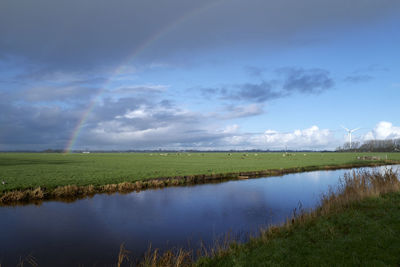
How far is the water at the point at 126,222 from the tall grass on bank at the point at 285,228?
2.18 meters

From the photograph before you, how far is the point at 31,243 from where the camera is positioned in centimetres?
1449

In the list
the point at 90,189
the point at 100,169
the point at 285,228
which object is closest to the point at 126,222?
the point at 285,228

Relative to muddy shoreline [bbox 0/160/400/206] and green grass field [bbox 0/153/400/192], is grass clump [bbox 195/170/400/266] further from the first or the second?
green grass field [bbox 0/153/400/192]

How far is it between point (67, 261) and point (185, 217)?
9.58 m

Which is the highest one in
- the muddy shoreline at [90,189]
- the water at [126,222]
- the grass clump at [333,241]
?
the grass clump at [333,241]

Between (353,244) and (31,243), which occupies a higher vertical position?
(353,244)

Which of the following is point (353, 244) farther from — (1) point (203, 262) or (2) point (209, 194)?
(2) point (209, 194)

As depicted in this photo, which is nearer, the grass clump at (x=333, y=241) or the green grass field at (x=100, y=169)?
the grass clump at (x=333, y=241)

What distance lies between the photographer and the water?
536 inches

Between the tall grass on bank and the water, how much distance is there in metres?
2.18

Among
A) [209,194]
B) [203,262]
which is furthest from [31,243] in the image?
[209,194]

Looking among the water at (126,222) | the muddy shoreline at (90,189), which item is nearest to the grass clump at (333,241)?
the water at (126,222)

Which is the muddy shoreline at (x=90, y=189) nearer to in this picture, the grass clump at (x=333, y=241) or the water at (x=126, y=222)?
the water at (x=126, y=222)

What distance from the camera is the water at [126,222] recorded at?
13.6 meters
